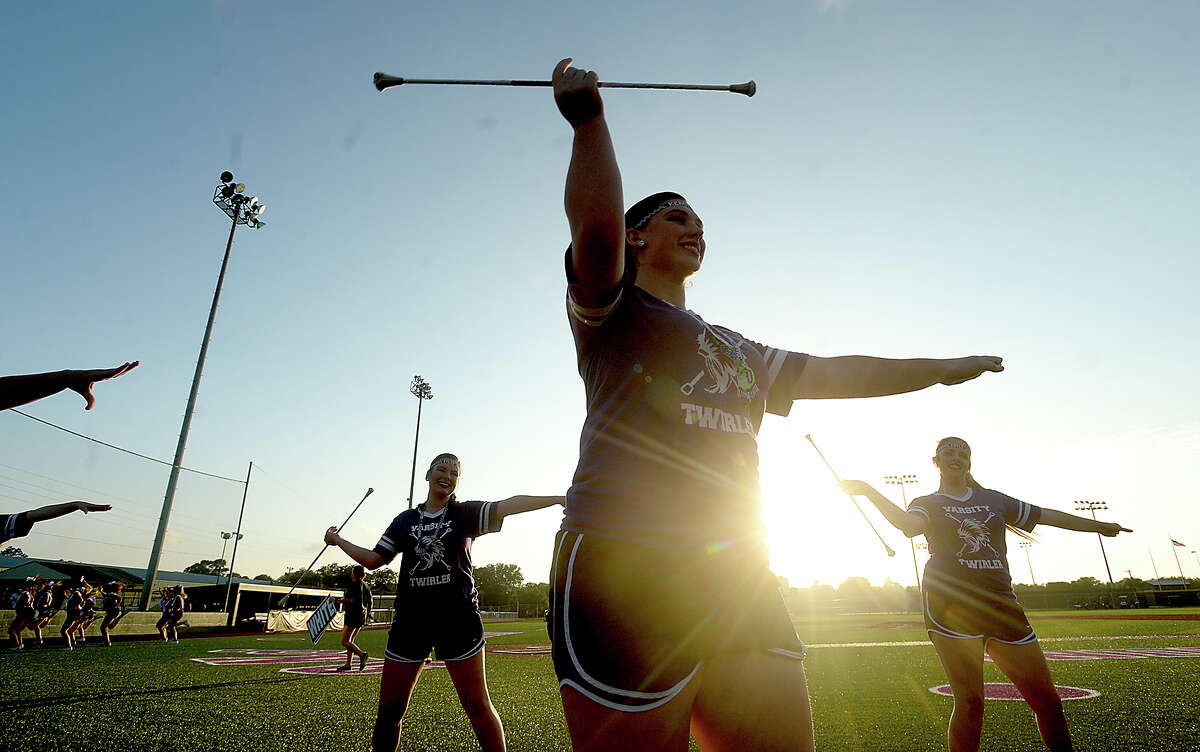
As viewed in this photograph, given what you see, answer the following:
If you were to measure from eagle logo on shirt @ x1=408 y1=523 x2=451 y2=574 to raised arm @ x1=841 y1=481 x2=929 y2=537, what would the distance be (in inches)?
123

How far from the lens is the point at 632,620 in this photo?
1.60 metres

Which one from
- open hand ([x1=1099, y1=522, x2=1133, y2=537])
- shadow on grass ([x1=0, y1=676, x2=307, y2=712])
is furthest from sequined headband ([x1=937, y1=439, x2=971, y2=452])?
shadow on grass ([x1=0, y1=676, x2=307, y2=712])

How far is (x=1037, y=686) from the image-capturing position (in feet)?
14.2

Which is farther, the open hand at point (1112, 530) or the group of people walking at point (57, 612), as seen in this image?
the group of people walking at point (57, 612)

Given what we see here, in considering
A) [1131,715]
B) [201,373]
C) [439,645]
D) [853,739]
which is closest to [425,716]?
[439,645]

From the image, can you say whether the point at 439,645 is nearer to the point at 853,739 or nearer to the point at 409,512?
the point at 409,512

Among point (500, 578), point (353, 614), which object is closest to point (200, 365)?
point (353, 614)

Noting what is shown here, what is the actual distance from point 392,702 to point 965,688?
4078 mm

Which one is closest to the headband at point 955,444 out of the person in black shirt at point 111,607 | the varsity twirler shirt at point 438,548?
the varsity twirler shirt at point 438,548

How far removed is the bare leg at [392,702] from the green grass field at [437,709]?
5.45 ft

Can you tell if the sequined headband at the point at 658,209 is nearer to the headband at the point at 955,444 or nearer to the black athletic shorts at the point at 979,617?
the black athletic shorts at the point at 979,617

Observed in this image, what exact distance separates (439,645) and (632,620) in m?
3.62

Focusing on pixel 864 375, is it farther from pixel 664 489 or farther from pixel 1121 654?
pixel 1121 654

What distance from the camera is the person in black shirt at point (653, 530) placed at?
5.09ft
